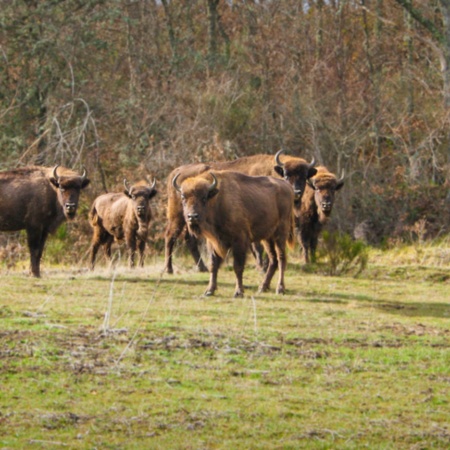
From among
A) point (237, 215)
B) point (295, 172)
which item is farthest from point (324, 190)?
point (237, 215)

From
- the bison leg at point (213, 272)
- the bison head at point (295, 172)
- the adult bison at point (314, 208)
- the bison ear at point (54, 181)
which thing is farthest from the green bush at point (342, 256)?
the bison ear at point (54, 181)

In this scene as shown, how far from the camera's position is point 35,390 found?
8.38 m

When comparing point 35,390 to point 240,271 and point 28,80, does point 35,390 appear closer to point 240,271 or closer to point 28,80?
point 240,271

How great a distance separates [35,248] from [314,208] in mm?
5600

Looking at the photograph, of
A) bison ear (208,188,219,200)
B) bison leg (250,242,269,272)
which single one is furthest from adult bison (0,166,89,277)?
bison leg (250,242,269,272)

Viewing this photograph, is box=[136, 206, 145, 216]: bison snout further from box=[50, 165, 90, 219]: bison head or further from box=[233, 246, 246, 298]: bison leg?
box=[233, 246, 246, 298]: bison leg

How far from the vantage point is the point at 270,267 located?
15.3 meters

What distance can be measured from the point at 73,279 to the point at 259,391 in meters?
7.56

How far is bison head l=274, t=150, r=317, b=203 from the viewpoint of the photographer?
18453mm

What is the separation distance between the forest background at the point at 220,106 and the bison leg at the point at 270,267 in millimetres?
6974

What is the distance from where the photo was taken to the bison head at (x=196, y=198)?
1412 centimetres

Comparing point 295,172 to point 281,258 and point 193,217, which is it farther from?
point 193,217

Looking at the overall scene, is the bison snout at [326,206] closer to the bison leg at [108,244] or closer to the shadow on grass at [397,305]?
the shadow on grass at [397,305]

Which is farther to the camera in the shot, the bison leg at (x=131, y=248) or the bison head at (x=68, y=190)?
the bison leg at (x=131, y=248)
